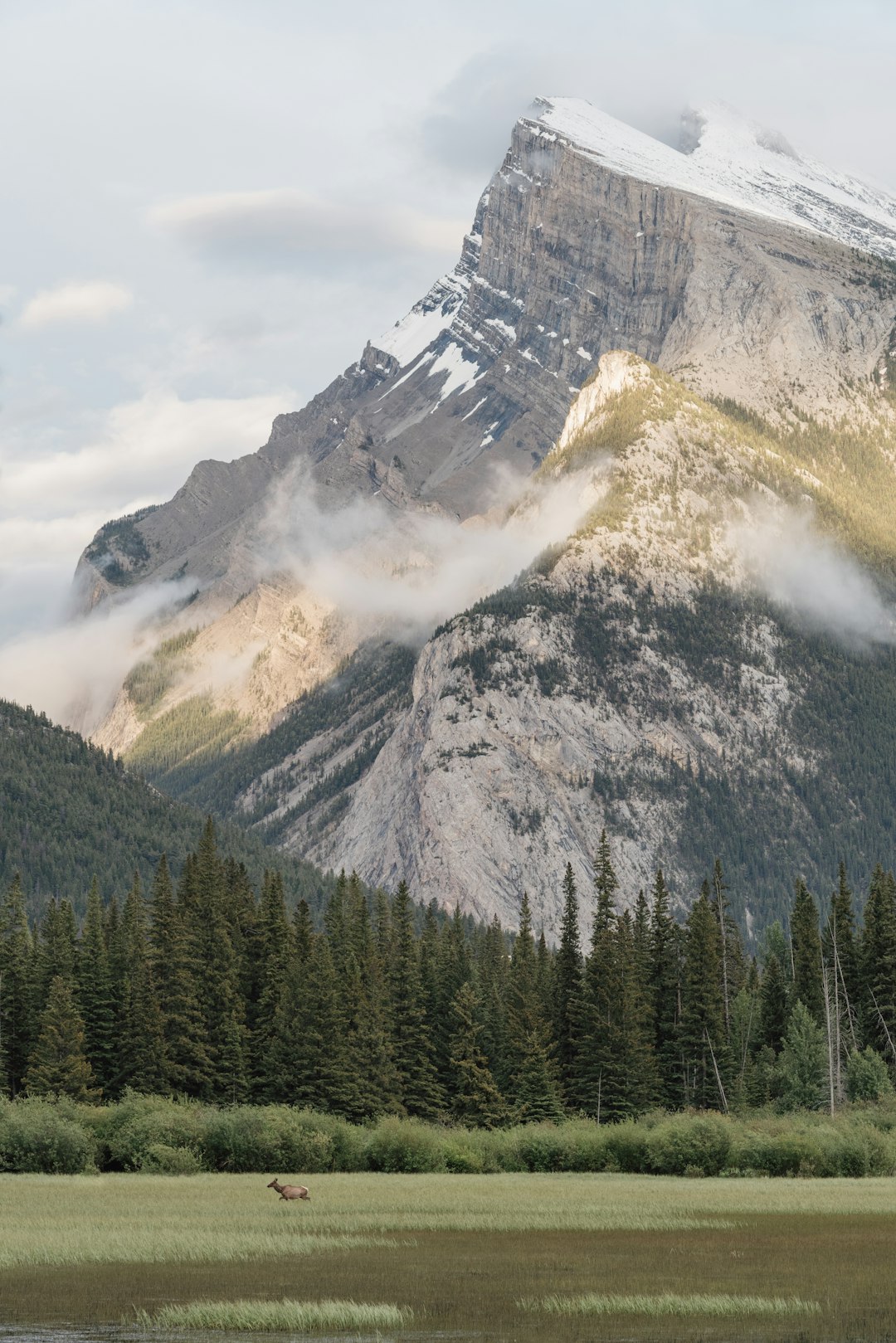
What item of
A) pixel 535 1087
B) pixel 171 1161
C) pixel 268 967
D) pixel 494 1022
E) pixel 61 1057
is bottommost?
pixel 171 1161

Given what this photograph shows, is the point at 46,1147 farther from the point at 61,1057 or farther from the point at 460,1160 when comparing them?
the point at 61,1057

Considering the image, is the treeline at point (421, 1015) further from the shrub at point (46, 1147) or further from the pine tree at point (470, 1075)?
the shrub at point (46, 1147)

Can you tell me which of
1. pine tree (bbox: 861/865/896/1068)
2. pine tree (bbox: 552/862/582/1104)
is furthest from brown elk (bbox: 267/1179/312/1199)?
pine tree (bbox: 861/865/896/1068)

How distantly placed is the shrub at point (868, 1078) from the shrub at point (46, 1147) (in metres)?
60.0

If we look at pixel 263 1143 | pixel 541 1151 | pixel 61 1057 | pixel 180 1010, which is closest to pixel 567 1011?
pixel 180 1010

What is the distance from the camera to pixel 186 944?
458 feet

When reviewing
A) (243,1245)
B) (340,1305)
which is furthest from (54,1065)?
(340,1305)

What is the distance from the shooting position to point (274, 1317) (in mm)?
52875

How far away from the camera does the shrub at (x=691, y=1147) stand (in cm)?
10694

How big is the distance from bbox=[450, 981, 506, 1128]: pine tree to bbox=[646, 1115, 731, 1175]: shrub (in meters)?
28.0

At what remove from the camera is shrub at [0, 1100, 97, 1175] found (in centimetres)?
10269

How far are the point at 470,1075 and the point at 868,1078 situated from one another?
95.1 feet

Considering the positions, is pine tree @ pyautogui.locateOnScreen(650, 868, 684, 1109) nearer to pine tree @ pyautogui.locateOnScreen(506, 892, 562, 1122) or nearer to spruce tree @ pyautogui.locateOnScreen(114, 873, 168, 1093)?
pine tree @ pyautogui.locateOnScreen(506, 892, 562, 1122)

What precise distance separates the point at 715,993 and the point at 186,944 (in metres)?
40.8
